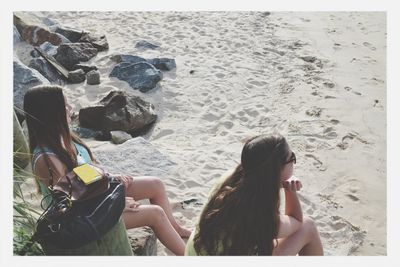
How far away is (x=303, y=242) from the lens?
136 inches

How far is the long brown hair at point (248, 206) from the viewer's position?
3158mm

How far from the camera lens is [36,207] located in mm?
4113

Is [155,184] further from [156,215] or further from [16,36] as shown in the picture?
[16,36]

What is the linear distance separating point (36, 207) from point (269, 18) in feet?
16.2

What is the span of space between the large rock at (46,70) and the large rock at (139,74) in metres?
0.60

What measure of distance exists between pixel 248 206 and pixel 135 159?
1992mm

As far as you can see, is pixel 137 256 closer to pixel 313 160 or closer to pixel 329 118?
pixel 313 160

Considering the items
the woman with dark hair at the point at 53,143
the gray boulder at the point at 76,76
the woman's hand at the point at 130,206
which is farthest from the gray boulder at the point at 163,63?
the woman's hand at the point at 130,206

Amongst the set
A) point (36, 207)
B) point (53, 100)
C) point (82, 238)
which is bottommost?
point (36, 207)

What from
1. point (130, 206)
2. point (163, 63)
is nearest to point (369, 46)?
point (163, 63)

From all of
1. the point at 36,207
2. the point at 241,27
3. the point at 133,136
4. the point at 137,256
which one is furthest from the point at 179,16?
the point at 137,256

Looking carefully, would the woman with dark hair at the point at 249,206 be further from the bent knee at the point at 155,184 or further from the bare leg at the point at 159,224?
the bent knee at the point at 155,184

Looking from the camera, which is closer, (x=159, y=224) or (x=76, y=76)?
(x=159, y=224)

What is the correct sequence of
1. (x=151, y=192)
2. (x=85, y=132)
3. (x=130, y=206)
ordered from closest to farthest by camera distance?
(x=130, y=206) → (x=151, y=192) → (x=85, y=132)
